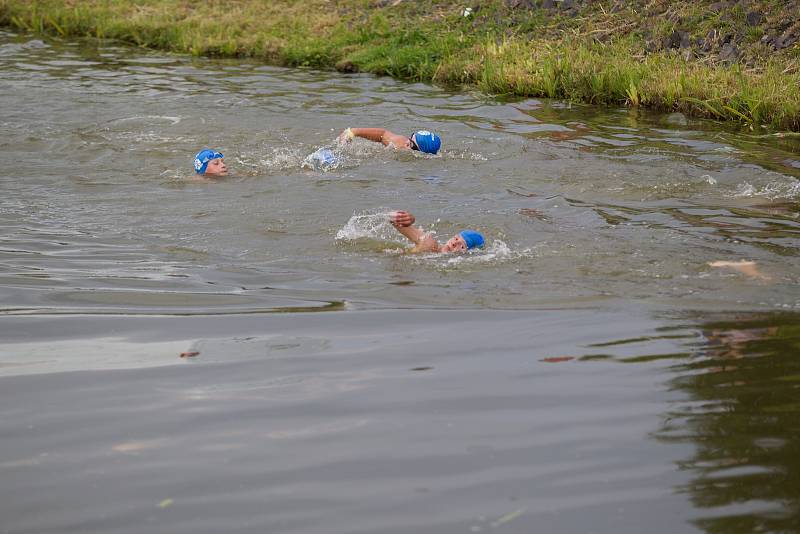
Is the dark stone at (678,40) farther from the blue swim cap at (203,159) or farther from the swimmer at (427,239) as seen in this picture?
the swimmer at (427,239)

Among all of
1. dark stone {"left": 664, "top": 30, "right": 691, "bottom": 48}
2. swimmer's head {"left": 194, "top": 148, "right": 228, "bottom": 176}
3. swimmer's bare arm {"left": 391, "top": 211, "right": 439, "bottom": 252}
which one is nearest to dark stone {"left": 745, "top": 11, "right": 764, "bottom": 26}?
dark stone {"left": 664, "top": 30, "right": 691, "bottom": 48}

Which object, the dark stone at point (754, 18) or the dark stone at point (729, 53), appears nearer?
the dark stone at point (729, 53)

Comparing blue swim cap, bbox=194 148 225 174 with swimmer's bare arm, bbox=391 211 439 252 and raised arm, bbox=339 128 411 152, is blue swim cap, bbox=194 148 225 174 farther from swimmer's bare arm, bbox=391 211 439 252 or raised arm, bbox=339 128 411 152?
swimmer's bare arm, bbox=391 211 439 252

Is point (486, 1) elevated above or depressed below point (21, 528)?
above

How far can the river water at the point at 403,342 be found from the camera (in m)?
3.60

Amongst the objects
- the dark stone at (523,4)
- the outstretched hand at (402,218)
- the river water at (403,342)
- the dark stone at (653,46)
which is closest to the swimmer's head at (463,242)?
the river water at (403,342)

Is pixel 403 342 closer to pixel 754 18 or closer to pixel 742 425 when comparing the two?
pixel 742 425

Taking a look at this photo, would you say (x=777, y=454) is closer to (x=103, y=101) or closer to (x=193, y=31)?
(x=103, y=101)

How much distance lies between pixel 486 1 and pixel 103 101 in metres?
8.74

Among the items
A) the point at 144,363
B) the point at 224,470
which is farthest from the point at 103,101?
the point at 224,470

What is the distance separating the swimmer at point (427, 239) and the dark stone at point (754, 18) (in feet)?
Result: 34.1

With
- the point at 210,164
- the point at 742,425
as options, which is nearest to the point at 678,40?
the point at 210,164

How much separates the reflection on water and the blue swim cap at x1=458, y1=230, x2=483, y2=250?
97.6 inches

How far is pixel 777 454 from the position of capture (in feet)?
12.5
